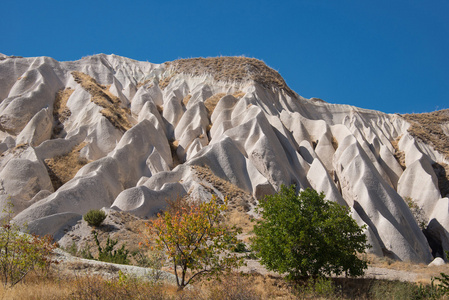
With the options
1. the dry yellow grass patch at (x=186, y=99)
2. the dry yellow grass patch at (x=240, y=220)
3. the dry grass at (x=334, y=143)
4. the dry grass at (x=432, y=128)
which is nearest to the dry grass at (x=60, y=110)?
the dry yellow grass patch at (x=186, y=99)

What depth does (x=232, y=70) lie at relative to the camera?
127ft

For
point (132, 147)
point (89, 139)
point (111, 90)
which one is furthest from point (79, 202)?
point (111, 90)

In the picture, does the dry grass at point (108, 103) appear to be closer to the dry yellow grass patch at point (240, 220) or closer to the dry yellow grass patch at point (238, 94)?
the dry yellow grass patch at point (238, 94)

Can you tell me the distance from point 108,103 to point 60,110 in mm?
3784

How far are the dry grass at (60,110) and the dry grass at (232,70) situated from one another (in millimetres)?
9446

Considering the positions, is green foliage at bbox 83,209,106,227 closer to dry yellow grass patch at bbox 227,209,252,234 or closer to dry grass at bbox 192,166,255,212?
dry yellow grass patch at bbox 227,209,252,234

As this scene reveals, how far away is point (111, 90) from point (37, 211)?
21.6 metres

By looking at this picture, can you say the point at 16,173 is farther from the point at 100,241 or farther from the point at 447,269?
the point at 447,269

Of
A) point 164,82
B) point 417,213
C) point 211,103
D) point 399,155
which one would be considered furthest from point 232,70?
point 417,213

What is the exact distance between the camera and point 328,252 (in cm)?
1093

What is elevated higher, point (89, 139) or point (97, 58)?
point (97, 58)

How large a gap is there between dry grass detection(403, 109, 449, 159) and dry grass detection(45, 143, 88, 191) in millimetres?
30724

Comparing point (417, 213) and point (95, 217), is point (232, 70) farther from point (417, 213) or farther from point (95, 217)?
point (95, 217)

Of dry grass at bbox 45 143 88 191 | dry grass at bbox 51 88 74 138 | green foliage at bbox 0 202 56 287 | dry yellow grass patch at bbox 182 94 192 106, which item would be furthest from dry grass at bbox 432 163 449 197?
green foliage at bbox 0 202 56 287
